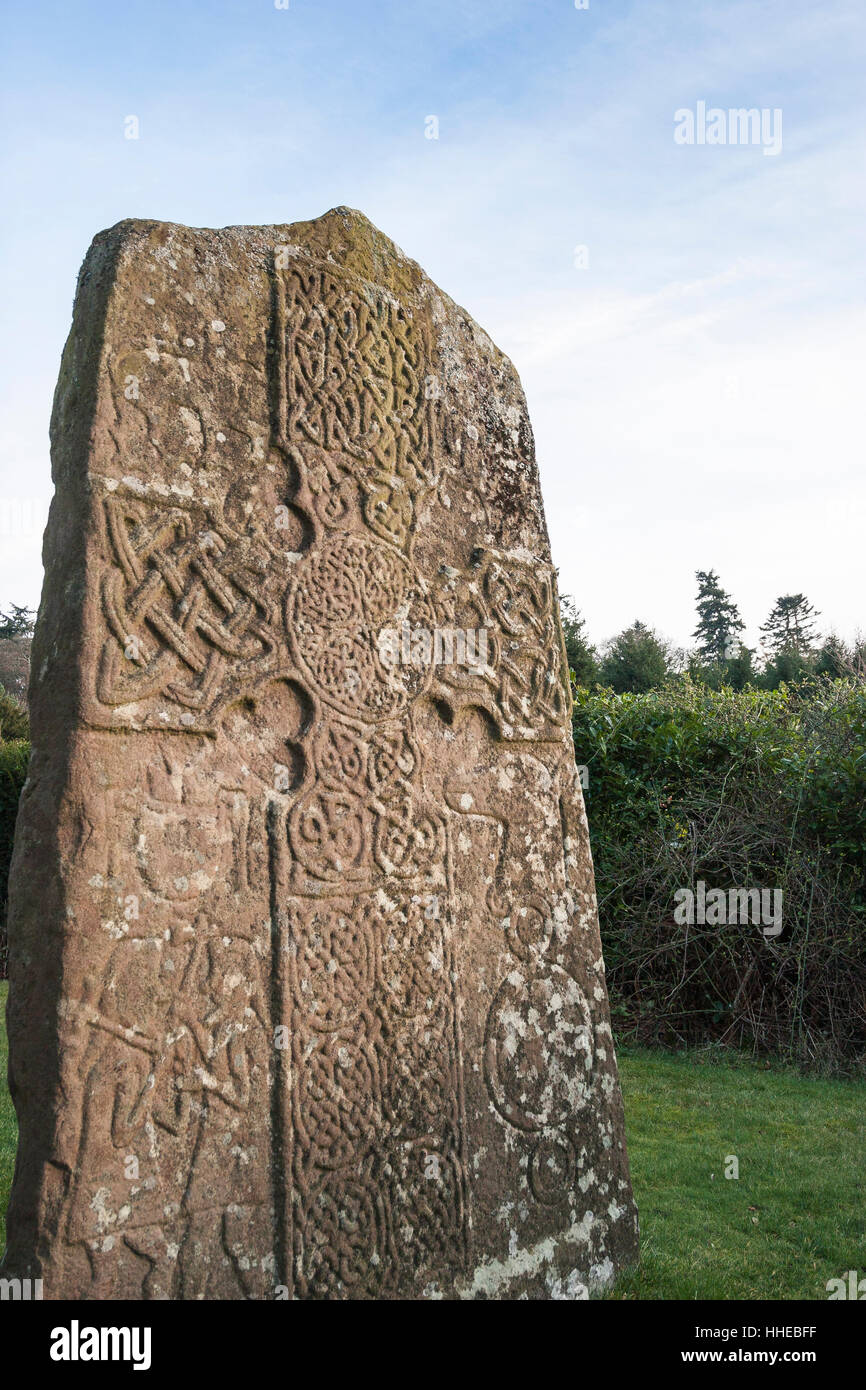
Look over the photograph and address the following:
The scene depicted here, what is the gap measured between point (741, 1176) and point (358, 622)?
3.18 m

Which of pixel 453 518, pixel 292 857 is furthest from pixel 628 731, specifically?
pixel 292 857

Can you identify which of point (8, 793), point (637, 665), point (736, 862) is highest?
point (637, 665)

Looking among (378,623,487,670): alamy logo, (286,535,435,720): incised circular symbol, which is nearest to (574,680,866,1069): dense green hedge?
(378,623,487,670): alamy logo

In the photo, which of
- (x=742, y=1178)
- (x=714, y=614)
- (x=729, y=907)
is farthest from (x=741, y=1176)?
(x=714, y=614)

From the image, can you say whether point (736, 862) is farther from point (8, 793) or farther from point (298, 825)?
point (8, 793)

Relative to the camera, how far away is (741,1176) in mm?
4383

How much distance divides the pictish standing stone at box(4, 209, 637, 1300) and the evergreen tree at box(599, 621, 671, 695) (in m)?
15.6

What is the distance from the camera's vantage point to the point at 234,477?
267cm

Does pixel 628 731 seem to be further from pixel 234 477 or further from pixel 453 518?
pixel 234 477

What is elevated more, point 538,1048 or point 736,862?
point 736,862

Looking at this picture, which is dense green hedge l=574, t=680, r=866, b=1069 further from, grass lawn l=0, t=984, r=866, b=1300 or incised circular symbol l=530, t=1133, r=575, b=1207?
incised circular symbol l=530, t=1133, r=575, b=1207

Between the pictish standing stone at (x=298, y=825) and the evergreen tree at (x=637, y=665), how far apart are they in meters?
15.6
